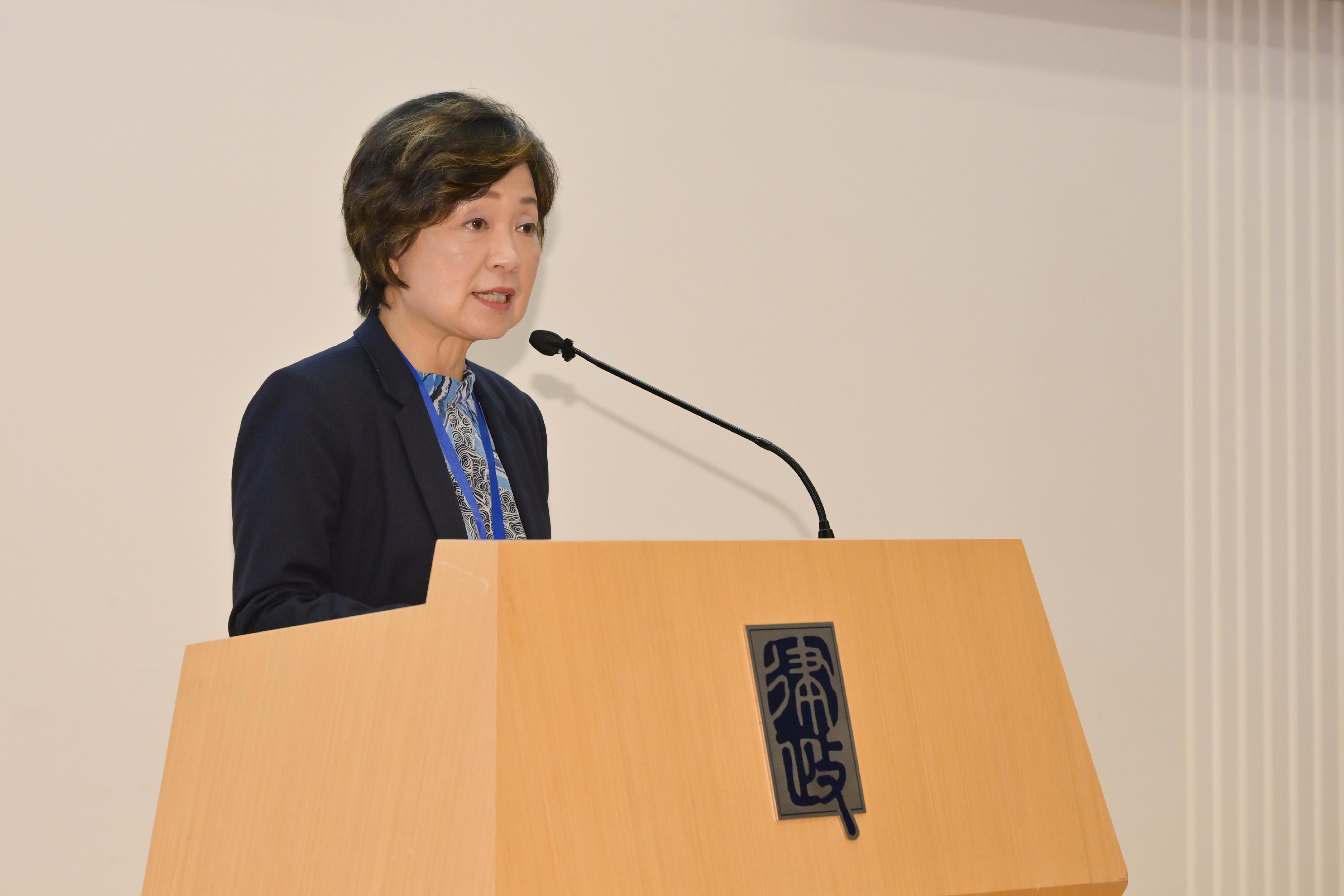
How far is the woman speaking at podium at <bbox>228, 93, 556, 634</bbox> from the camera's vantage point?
57.3 inches

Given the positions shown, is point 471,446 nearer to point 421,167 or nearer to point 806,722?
point 421,167

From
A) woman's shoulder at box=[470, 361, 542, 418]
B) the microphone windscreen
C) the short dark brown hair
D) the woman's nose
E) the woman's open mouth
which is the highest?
the short dark brown hair

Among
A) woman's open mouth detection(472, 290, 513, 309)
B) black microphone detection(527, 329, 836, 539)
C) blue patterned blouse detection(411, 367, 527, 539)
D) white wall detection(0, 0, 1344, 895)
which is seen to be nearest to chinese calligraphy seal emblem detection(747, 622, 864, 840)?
black microphone detection(527, 329, 836, 539)

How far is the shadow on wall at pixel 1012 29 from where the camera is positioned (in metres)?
3.20

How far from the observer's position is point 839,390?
3.14 m

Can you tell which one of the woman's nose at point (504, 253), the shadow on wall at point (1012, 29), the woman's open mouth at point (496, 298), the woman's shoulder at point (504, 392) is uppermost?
the shadow on wall at point (1012, 29)

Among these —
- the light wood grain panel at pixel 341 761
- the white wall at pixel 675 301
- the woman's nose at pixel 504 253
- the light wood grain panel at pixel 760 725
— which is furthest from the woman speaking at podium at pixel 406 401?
the white wall at pixel 675 301

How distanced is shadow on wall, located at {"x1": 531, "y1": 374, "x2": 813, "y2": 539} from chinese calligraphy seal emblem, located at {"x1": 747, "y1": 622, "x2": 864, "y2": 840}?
184cm

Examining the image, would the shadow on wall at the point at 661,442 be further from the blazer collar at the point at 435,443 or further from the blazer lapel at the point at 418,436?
the blazer lapel at the point at 418,436

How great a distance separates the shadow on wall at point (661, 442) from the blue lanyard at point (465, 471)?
1.12 meters

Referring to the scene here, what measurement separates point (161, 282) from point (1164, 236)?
8.64 ft

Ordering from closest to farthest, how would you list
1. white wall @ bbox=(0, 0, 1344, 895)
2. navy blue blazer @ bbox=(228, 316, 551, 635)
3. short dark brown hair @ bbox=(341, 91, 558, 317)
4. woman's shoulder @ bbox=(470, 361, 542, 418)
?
navy blue blazer @ bbox=(228, 316, 551, 635)
short dark brown hair @ bbox=(341, 91, 558, 317)
woman's shoulder @ bbox=(470, 361, 542, 418)
white wall @ bbox=(0, 0, 1344, 895)

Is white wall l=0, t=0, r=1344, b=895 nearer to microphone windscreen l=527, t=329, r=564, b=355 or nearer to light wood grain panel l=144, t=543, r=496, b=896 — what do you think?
microphone windscreen l=527, t=329, r=564, b=355

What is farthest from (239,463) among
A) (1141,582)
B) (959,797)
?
(1141,582)
